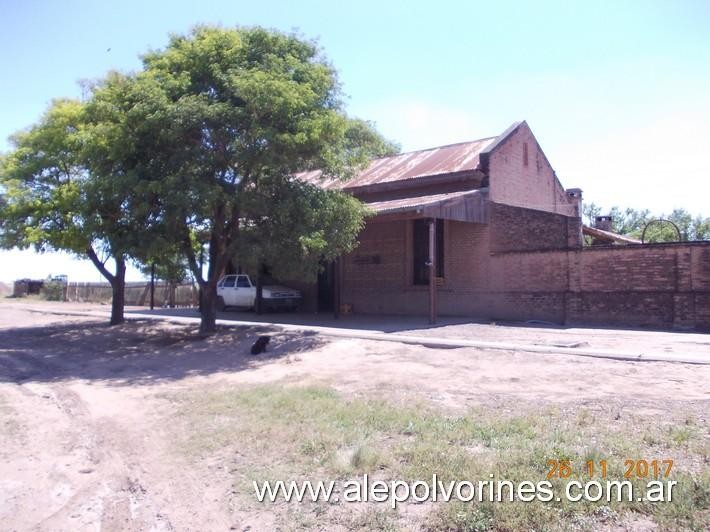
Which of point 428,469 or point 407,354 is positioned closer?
point 428,469

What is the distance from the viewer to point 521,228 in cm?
1959

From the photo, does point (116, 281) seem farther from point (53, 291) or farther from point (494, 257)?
point (53, 291)

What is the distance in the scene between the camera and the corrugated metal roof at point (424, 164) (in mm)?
21297

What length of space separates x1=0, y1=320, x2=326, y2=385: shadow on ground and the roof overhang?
453 cm

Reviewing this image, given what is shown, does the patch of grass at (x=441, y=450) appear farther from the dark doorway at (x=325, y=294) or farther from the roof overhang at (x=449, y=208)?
the dark doorway at (x=325, y=294)

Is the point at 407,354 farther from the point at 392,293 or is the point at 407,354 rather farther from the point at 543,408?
the point at 392,293

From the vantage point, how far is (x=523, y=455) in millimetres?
5250

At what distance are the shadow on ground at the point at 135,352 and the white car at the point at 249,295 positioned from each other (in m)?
4.83

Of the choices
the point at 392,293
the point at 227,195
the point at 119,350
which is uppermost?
the point at 227,195

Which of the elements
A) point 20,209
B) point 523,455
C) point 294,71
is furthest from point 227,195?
point 523,455

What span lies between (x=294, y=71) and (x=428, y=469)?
11.2m

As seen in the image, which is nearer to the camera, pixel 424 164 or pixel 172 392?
pixel 172 392

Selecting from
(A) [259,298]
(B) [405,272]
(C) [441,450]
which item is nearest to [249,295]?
(A) [259,298]

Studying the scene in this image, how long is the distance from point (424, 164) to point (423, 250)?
395 centimetres
